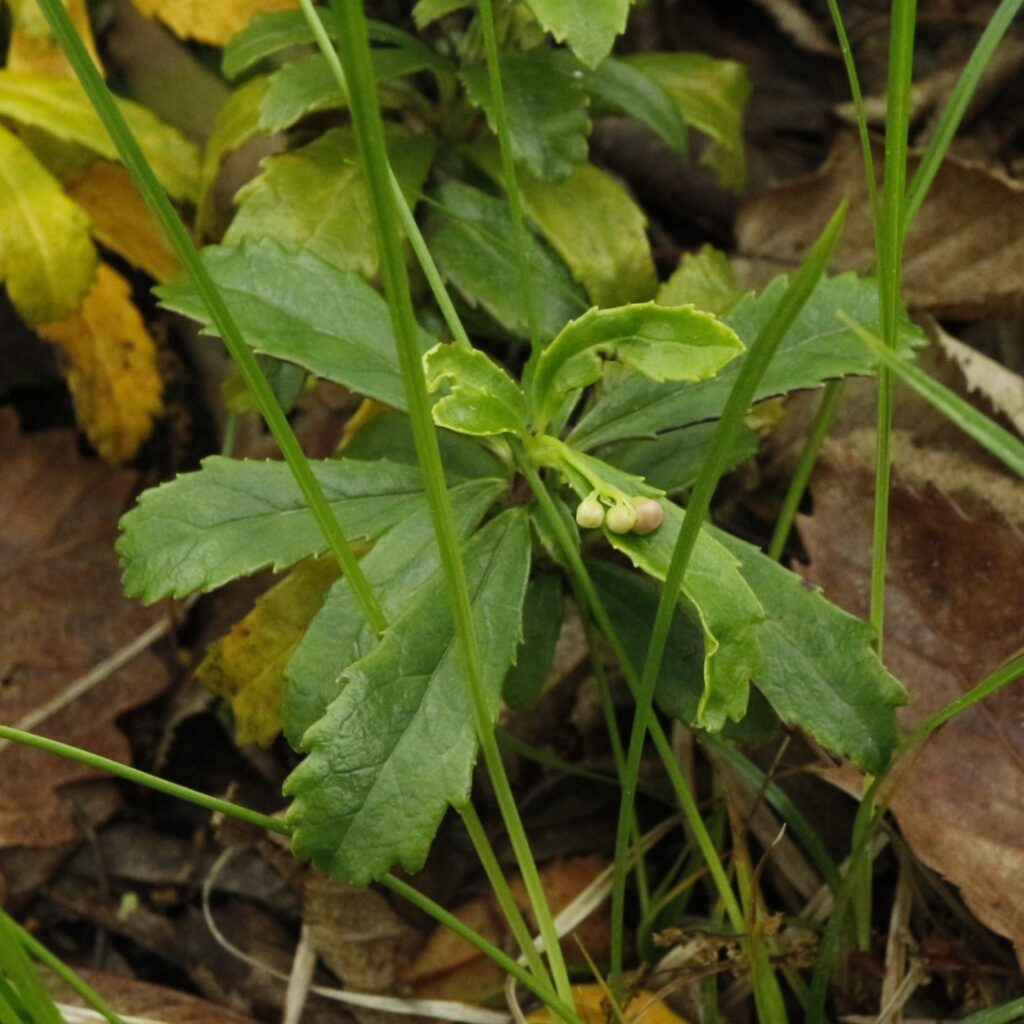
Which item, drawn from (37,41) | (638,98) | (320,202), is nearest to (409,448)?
(320,202)

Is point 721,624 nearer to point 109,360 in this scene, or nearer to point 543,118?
point 543,118

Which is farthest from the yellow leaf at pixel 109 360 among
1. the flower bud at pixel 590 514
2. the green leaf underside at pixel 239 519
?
the flower bud at pixel 590 514

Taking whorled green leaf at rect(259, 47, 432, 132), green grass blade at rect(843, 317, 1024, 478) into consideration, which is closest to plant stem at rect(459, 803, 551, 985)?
green grass blade at rect(843, 317, 1024, 478)

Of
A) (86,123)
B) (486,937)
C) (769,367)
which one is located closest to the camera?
(769,367)

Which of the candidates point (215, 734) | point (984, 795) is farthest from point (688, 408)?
point (215, 734)

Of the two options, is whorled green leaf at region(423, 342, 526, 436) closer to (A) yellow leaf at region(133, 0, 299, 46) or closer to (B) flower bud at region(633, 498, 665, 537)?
(B) flower bud at region(633, 498, 665, 537)

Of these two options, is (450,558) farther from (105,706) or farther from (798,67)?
(798,67)

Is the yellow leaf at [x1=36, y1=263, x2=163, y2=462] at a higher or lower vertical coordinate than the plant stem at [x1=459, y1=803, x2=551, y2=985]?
higher
